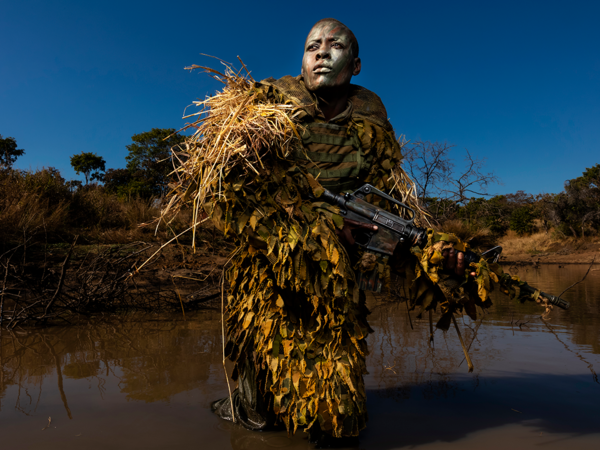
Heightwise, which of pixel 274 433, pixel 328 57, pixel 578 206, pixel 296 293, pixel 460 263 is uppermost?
pixel 578 206

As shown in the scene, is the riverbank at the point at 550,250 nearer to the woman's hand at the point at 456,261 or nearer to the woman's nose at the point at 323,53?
the woman's hand at the point at 456,261

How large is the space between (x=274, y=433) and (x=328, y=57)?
2.34m

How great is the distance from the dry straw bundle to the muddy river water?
1.33 metres

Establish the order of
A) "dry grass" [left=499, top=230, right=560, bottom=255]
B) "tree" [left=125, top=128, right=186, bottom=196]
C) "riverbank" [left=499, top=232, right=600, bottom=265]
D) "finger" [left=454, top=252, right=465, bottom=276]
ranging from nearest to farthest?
"finger" [left=454, top=252, right=465, bottom=276], "riverbank" [left=499, top=232, right=600, bottom=265], "dry grass" [left=499, top=230, right=560, bottom=255], "tree" [left=125, top=128, right=186, bottom=196]

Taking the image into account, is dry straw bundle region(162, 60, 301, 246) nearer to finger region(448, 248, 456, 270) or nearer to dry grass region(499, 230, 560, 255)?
finger region(448, 248, 456, 270)

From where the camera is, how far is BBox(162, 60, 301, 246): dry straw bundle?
7.16 ft

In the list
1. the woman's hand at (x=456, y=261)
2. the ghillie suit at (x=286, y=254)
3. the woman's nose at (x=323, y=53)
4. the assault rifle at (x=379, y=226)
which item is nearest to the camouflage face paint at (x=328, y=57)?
the woman's nose at (x=323, y=53)

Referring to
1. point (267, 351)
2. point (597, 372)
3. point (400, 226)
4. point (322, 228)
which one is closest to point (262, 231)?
point (322, 228)

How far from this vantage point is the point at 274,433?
2430 millimetres

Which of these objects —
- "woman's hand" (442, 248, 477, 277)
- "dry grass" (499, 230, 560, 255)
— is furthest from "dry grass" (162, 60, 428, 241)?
"dry grass" (499, 230, 560, 255)

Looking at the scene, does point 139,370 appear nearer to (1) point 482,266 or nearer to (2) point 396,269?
(2) point 396,269

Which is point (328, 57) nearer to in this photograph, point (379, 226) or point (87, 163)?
point (379, 226)

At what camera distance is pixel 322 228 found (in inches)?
85.2

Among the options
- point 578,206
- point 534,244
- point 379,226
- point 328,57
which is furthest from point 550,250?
point 328,57
